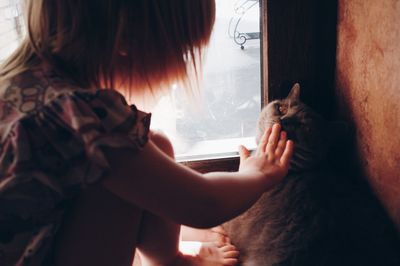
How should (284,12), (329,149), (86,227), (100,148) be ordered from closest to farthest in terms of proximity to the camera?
(100,148) → (86,227) → (284,12) → (329,149)

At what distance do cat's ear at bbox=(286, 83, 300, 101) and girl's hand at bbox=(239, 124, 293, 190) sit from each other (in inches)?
10.7

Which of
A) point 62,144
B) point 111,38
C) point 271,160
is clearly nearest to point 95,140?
point 62,144

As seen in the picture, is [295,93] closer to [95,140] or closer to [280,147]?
[280,147]

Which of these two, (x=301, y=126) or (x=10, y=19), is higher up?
(x=10, y=19)

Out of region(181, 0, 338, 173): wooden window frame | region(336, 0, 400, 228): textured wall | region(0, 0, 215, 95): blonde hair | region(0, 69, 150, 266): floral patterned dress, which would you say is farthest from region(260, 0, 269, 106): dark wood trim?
region(0, 69, 150, 266): floral patterned dress

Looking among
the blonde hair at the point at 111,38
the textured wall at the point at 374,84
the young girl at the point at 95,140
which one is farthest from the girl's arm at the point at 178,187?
the textured wall at the point at 374,84

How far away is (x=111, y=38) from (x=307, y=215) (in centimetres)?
59

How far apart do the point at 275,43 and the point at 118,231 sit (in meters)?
0.65

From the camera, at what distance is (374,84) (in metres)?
0.92

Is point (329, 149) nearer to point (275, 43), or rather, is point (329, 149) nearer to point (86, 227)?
point (275, 43)

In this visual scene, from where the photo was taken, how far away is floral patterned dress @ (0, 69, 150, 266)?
1.83 ft

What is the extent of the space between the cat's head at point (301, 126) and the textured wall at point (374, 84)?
0.09 meters

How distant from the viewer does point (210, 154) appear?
124cm

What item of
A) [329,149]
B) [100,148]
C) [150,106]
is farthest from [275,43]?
[100,148]
